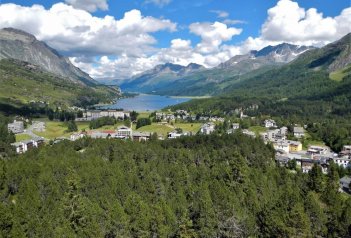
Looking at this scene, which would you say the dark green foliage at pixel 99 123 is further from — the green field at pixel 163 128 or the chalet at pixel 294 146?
the chalet at pixel 294 146

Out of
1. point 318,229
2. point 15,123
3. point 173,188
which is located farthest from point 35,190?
point 15,123

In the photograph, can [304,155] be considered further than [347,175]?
Yes

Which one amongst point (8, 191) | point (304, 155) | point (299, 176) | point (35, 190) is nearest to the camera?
point (35, 190)

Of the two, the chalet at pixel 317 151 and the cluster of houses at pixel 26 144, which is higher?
the cluster of houses at pixel 26 144

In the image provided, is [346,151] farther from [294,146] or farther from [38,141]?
[38,141]

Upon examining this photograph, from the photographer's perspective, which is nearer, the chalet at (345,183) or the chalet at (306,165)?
the chalet at (345,183)

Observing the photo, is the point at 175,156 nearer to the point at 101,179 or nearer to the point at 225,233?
the point at 101,179

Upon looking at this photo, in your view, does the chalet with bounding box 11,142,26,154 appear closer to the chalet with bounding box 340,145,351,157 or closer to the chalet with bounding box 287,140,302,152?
the chalet with bounding box 287,140,302,152

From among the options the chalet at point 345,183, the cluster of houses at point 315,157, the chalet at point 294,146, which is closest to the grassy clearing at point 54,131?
the chalet at point 294,146
